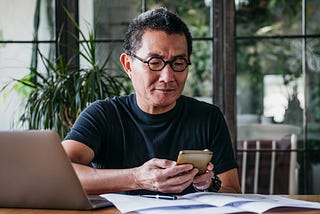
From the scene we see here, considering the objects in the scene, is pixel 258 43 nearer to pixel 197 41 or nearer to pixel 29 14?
pixel 197 41

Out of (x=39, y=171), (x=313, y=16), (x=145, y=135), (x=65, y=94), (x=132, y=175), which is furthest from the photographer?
(x=313, y=16)

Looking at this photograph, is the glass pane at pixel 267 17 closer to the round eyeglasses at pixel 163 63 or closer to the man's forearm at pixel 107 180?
the round eyeglasses at pixel 163 63

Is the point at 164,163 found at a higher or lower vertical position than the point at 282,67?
lower

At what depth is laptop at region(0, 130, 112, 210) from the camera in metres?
1.61

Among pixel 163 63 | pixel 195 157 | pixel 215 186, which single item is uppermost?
pixel 163 63

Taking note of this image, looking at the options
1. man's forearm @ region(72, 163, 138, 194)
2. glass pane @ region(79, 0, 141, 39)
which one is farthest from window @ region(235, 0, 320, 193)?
man's forearm @ region(72, 163, 138, 194)

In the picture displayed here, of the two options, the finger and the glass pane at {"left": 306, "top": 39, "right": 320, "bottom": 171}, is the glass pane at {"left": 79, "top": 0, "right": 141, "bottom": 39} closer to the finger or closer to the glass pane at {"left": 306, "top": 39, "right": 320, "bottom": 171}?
the glass pane at {"left": 306, "top": 39, "right": 320, "bottom": 171}

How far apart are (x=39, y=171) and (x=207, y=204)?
43 centimetres

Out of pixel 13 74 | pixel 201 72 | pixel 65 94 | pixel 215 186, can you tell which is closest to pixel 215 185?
pixel 215 186

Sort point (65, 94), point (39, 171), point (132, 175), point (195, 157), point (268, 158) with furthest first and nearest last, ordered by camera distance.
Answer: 1. point (268, 158)
2. point (65, 94)
3. point (132, 175)
4. point (195, 157)
5. point (39, 171)

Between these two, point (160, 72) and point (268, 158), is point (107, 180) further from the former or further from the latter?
point (268, 158)

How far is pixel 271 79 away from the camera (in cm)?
420

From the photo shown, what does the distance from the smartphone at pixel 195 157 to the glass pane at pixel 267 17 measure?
7.93 feet

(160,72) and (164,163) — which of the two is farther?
(160,72)
